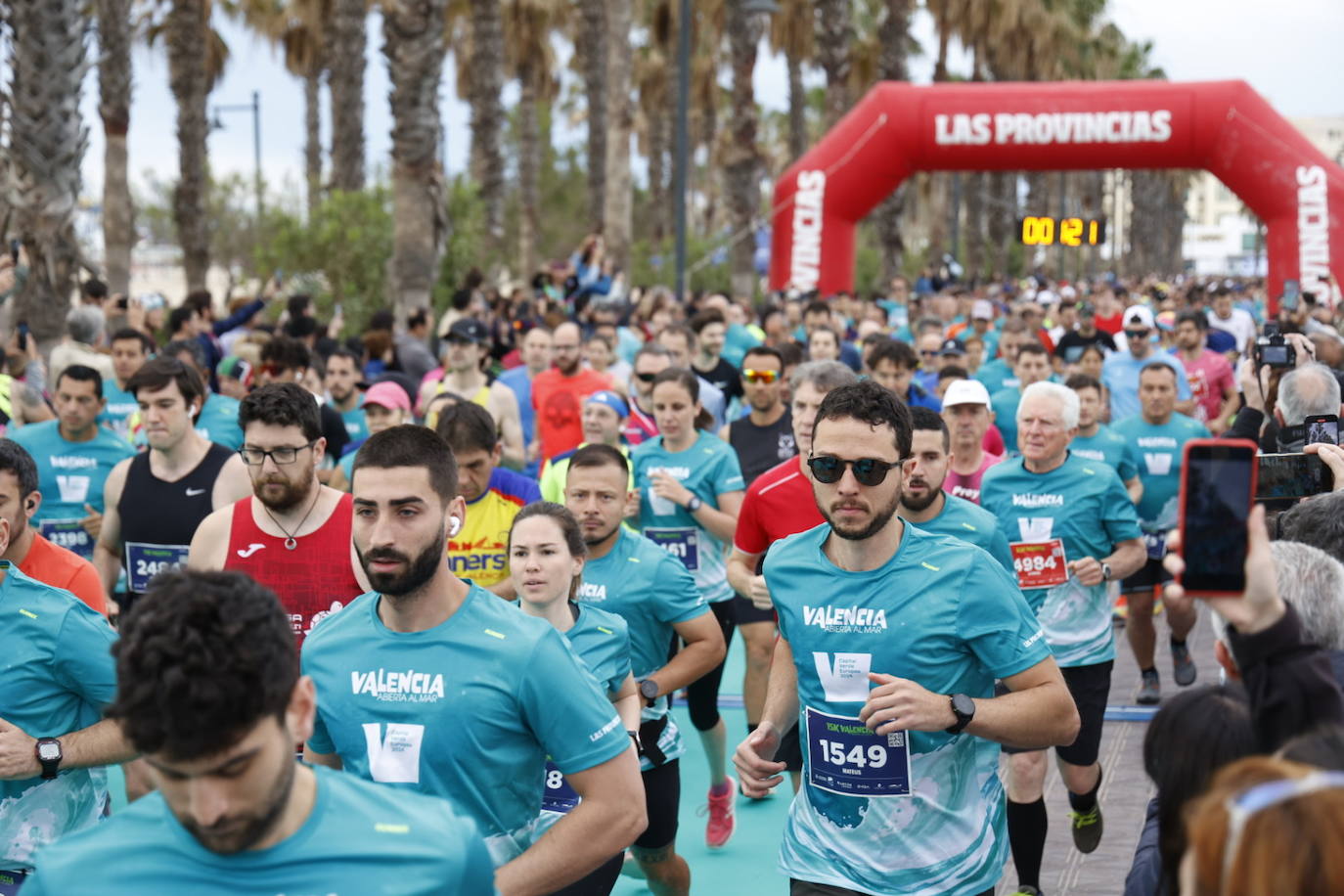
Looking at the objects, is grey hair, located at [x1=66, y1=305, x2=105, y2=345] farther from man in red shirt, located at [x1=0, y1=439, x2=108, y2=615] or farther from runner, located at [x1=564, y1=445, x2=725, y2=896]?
man in red shirt, located at [x1=0, y1=439, x2=108, y2=615]

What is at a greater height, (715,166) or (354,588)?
(715,166)

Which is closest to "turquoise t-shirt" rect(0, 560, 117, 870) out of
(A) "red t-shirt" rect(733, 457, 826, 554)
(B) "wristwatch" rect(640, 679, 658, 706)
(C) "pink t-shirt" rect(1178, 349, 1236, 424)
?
(B) "wristwatch" rect(640, 679, 658, 706)

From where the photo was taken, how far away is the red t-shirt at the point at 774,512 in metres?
6.25

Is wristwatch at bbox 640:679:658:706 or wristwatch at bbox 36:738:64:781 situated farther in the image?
wristwatch at bbox 640:679:658:706

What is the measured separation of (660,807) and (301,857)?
3162mm

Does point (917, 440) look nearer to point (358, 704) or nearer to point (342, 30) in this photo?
point (358, 704)

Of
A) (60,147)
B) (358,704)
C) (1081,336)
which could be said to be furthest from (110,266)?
(358,704)

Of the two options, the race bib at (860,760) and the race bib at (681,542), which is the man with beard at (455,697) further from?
the race bib at (681,542)

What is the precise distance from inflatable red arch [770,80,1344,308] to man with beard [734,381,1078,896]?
19350 millimetres

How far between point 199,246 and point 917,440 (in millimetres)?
Result: 16558

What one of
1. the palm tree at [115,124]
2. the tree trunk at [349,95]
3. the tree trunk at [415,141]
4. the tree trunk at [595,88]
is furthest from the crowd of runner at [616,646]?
the tree trunk at [595,88]

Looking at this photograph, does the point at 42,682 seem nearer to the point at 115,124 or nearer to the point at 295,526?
the point at 295,526

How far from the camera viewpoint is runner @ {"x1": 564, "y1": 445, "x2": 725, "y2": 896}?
218 inches

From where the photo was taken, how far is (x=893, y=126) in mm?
22797
